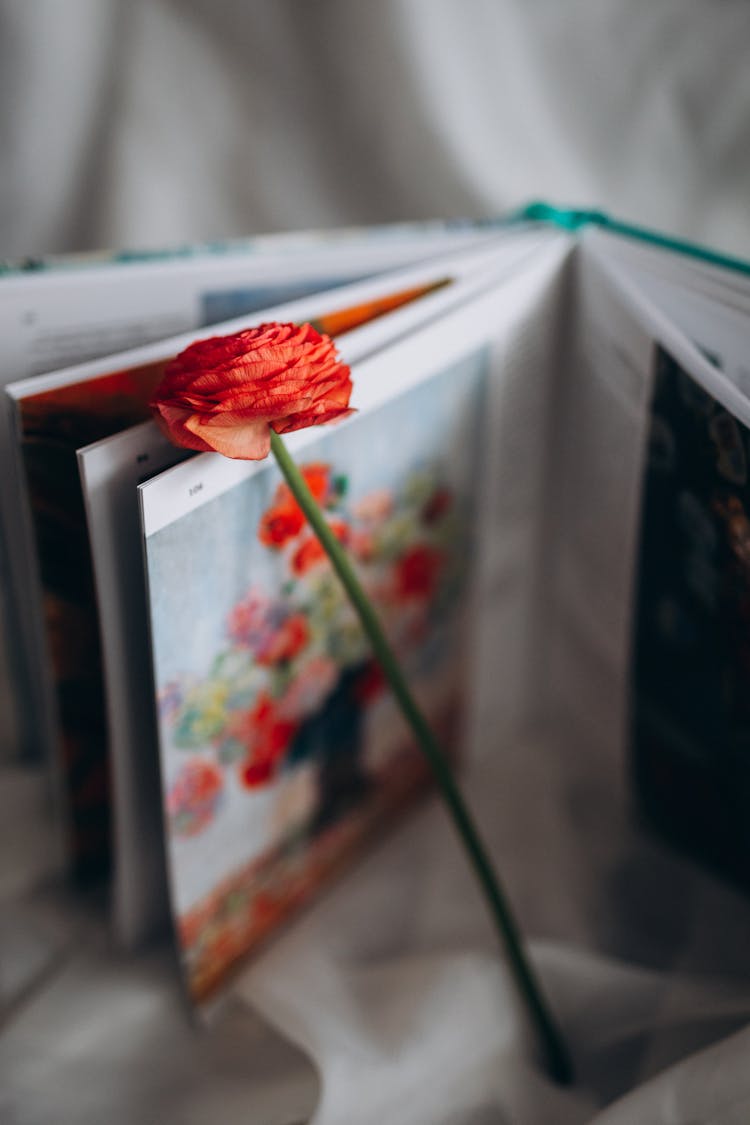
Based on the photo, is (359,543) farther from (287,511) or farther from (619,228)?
(619,228)

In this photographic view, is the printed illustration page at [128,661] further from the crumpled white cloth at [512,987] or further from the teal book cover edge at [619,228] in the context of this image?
the teal book cover edge at [619,228]

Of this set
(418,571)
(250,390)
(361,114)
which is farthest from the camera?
A: (361,114)

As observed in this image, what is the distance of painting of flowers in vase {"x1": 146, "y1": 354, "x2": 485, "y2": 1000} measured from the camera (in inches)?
18.9

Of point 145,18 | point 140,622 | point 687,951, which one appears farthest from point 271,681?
point 145,18

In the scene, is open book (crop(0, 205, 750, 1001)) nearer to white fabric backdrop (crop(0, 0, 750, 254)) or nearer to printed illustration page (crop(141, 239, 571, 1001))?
printed illustration page (crop(141, 239, 571, 1001))

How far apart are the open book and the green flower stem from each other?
0.13ft

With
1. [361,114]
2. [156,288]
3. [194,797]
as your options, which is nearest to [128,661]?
[194,797]

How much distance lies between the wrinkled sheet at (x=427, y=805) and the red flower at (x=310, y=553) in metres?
0.24

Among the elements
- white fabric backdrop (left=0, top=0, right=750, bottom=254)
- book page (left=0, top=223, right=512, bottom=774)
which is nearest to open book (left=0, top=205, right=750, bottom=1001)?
book page (left=0, top=223, right=512, bottom=774)

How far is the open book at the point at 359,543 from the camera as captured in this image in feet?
1.55

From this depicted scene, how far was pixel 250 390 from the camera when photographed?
39 centimetres

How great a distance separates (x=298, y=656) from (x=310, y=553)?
68 mm

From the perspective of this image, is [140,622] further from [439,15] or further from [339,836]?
[439,15]

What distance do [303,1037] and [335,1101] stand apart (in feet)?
0.14
